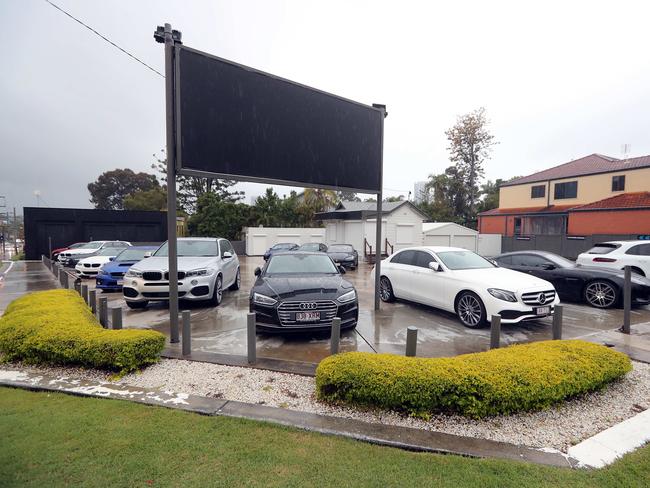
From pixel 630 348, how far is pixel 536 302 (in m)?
1.35

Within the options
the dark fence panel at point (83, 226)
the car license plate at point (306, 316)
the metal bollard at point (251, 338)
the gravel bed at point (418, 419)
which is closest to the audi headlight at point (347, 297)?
the car license plate at point (306, 316)

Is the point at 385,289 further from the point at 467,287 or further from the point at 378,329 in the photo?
the point at 467,287

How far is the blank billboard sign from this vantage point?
499 centimetres

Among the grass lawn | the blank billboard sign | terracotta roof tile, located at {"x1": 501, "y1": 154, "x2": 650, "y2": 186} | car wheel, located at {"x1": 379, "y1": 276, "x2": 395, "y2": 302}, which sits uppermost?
terracotta roof tile, located at {"x1": 501, "y1": 154, "x2": 650, "y2": 186}

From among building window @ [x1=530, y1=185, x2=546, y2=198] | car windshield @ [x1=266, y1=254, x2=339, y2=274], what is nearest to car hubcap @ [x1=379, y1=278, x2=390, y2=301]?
car windshield @ [x1=266, y1=254, x2=339, y2=274]

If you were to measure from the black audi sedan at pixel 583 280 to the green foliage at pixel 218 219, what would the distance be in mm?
23511

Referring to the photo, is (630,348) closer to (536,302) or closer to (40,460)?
(536,302)

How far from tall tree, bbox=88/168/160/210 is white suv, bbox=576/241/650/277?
191 ft

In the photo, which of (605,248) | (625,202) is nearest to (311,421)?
(605,248)

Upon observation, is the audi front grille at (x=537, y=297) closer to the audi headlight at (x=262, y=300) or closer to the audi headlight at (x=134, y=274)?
the audi headlight at (x=262, y=300)

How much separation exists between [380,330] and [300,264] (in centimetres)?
199

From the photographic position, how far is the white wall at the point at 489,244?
27.4m

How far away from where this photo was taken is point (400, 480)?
2.41 m

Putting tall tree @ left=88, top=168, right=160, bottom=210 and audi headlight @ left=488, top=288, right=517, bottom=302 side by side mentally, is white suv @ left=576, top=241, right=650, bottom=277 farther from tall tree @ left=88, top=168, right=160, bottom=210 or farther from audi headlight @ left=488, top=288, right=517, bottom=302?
tall tree @ left=88, top=168, right=160, bottom=210
